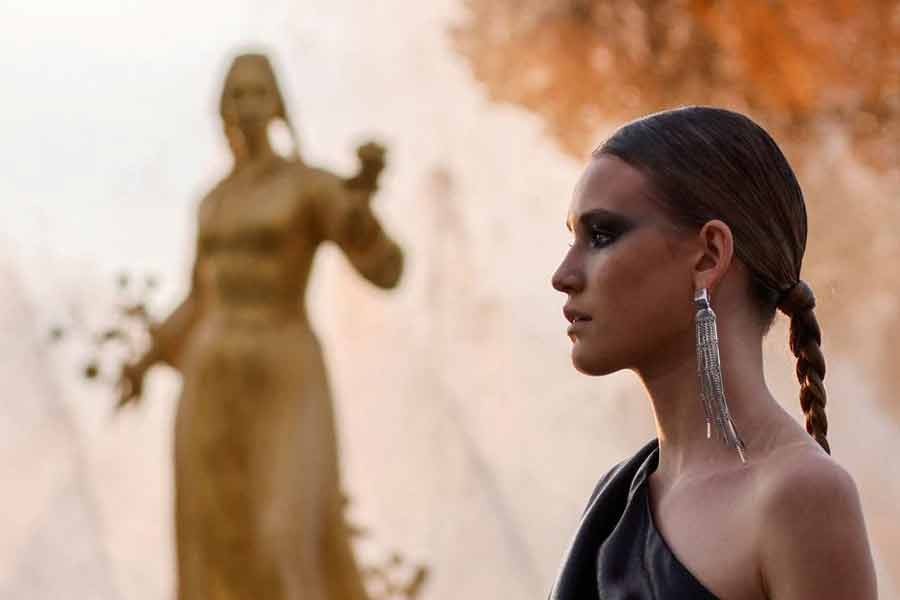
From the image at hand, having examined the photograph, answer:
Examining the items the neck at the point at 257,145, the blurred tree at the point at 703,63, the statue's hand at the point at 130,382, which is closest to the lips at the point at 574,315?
the neck at the point at 257,145

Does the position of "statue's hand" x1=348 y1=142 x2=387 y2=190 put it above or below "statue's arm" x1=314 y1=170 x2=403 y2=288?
above

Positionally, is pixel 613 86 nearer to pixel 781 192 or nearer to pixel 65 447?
pixel 65 447

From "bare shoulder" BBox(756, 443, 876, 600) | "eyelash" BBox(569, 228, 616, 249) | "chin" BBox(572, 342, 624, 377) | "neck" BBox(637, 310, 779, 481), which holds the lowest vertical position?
"bare shoulder" BBox(756, 443, 876, 600)

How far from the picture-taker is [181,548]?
9.12 metres

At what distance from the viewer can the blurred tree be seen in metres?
16.5

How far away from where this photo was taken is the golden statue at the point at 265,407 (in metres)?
8.78

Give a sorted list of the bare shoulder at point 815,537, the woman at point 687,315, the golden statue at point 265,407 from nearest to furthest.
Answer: the bare shoulder at point 815,537 < the woman at point 687,315 < the golden statue at point 265,407

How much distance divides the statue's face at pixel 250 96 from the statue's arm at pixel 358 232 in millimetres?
535

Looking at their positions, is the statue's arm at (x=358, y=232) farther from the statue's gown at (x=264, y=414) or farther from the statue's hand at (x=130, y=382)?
the statue's hand at (x=130, y=382)

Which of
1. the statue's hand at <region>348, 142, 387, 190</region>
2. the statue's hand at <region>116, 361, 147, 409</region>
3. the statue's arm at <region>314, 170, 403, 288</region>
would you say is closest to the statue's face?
the statue's arm at <region>314, 170, 403, 288</region>

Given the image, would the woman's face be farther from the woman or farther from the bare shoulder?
the bare shoulder

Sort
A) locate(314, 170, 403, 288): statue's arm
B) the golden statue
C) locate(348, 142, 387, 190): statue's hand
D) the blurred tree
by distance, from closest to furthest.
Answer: locate(348, 142, 387, 190): statue's hand → locate(314, 170, 403, 288): statue's arm → the golden statue → the blurred tree

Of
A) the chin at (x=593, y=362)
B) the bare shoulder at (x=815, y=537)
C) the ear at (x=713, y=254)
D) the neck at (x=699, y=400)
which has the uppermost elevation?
the ear at (x=713, y=254)

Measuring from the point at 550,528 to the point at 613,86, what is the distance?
11.8ft
